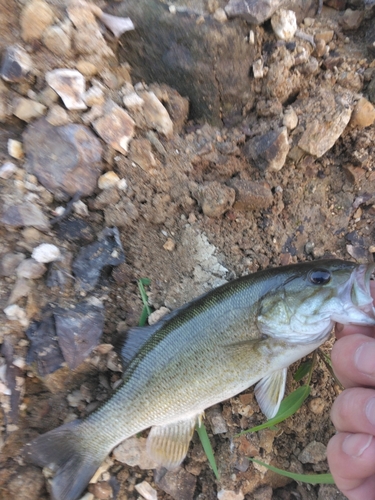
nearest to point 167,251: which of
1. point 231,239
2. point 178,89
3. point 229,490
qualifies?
point 231,239

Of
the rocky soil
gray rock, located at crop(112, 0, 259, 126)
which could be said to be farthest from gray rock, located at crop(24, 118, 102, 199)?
gray rock, located at crop(112, 0, 259, 126)

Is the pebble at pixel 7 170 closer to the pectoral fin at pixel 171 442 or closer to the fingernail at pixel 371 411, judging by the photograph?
the pectoral fin at pixel 171 442

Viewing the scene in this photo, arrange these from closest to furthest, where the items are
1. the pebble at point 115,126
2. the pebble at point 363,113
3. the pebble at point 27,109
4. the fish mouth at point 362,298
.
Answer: the fish mouth at point 362,298 < the pebble at point 27,109 < the pebble at point 115,126 < the pebble at point 363,113

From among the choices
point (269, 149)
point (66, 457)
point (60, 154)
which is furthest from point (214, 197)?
point (66, 457)

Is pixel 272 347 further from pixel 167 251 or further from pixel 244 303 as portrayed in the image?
pixel 167 251

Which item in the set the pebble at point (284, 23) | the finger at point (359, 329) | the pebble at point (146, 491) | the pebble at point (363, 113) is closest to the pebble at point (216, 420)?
the pebble at point (146, 491)

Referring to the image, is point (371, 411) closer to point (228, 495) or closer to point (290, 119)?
point (228, 495)
